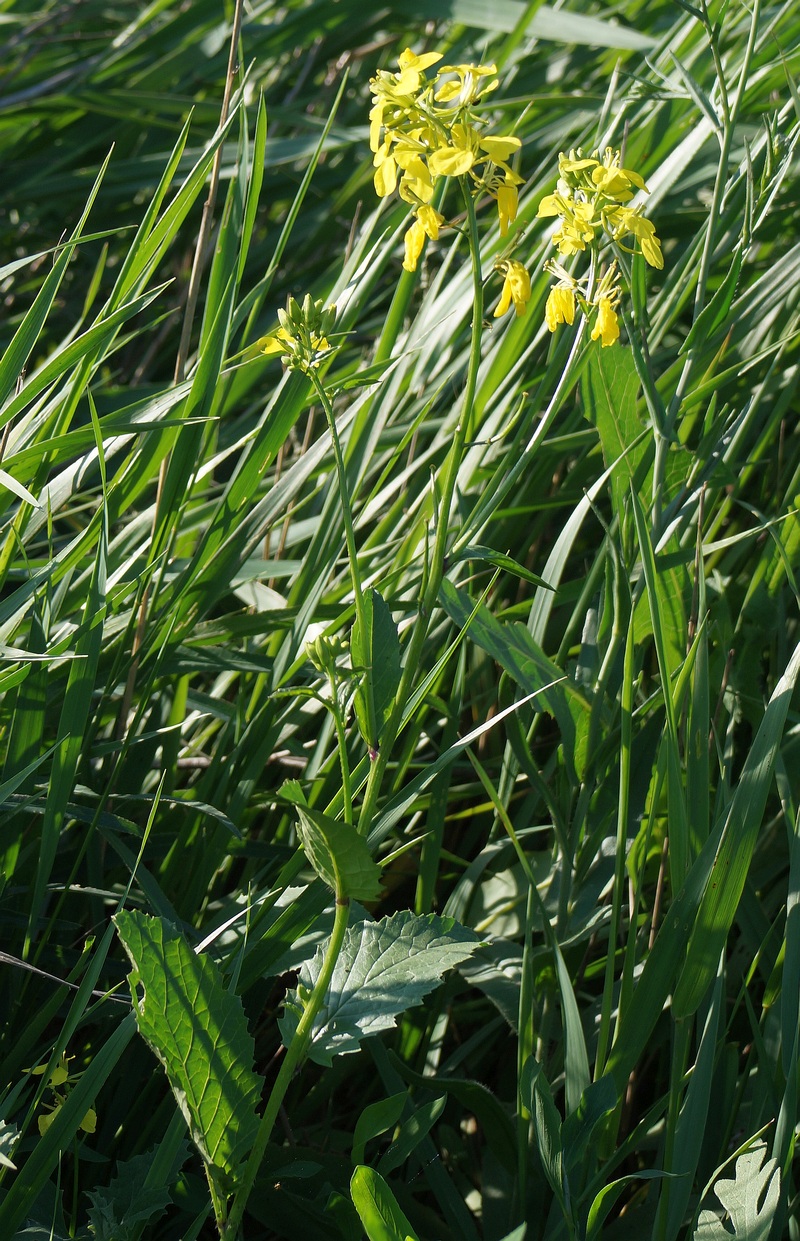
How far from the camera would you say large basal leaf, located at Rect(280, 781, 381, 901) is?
0.55 metres

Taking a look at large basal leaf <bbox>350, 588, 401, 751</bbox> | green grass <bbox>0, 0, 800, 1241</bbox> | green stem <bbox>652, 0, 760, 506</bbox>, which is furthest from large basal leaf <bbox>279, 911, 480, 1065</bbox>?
green stem <bbox>652, 0, 760, 506</bbox>

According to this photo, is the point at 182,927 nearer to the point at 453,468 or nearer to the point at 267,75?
the point at 453,468

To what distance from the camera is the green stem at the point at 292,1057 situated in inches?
23.2

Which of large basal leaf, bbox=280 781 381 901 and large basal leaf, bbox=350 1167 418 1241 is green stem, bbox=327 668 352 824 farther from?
large basal leaf, bbox=350 1167 418 1241

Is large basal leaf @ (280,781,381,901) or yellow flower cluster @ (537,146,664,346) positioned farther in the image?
yellow flower cluster @ (537,146,664,346)

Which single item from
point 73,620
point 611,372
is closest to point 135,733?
point 73,620

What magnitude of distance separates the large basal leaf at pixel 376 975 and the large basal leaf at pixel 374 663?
12 centimetres

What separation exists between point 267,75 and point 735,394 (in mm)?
1327

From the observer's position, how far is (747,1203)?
0.64 meters

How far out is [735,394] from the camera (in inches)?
44.7

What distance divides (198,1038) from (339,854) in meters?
0.15

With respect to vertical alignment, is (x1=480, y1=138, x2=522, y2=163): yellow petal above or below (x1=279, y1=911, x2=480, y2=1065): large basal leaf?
above

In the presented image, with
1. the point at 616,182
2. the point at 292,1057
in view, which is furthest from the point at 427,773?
the point at 616,182

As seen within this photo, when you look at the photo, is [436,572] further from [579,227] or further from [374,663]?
[579,227]
